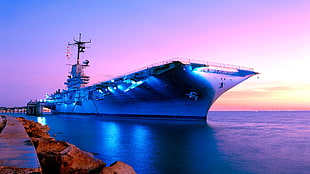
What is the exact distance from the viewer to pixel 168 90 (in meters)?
25.8

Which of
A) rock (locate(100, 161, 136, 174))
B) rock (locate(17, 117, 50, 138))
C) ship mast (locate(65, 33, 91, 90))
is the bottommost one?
rock (locate(17, 117, 50, 138))

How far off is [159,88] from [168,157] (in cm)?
1736

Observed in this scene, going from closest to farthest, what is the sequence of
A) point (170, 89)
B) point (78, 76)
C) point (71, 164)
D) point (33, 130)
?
1. point (71, 164)
2. point (33, 130)
3. point (170, 89)
4. point (78, 76)

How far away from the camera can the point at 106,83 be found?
30.5m

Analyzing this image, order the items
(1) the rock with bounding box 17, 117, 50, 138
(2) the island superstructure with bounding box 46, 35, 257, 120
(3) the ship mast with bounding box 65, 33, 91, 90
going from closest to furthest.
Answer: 1. (1) the rock with bounding box 17, 117, 50, 138
2. (2) the island superstructure with bounding box 46, 35, 257, 120
3. (3) the ship mast with bounding box 65, 33, 91, 90

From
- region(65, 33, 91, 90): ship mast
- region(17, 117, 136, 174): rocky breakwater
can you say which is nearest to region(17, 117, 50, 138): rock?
region(17, 117, 136, 174): rocky breakwater

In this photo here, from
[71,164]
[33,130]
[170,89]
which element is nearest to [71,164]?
[71,164]

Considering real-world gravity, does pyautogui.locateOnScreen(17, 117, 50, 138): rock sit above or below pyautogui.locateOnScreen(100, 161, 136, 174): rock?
below

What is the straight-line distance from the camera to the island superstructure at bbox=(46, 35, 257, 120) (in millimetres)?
22922

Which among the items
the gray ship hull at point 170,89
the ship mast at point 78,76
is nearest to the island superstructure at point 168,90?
the gray ship hull at point 170,89

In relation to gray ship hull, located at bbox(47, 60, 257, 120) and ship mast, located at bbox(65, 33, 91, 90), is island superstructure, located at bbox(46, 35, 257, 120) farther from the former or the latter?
ship mast, located at bbox(65, 33, 91, 90)

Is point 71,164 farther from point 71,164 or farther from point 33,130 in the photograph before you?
point 33,130

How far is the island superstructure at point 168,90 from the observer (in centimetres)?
2292

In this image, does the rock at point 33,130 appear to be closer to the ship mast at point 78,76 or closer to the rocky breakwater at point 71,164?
the rocky breakwater at point 71,164
